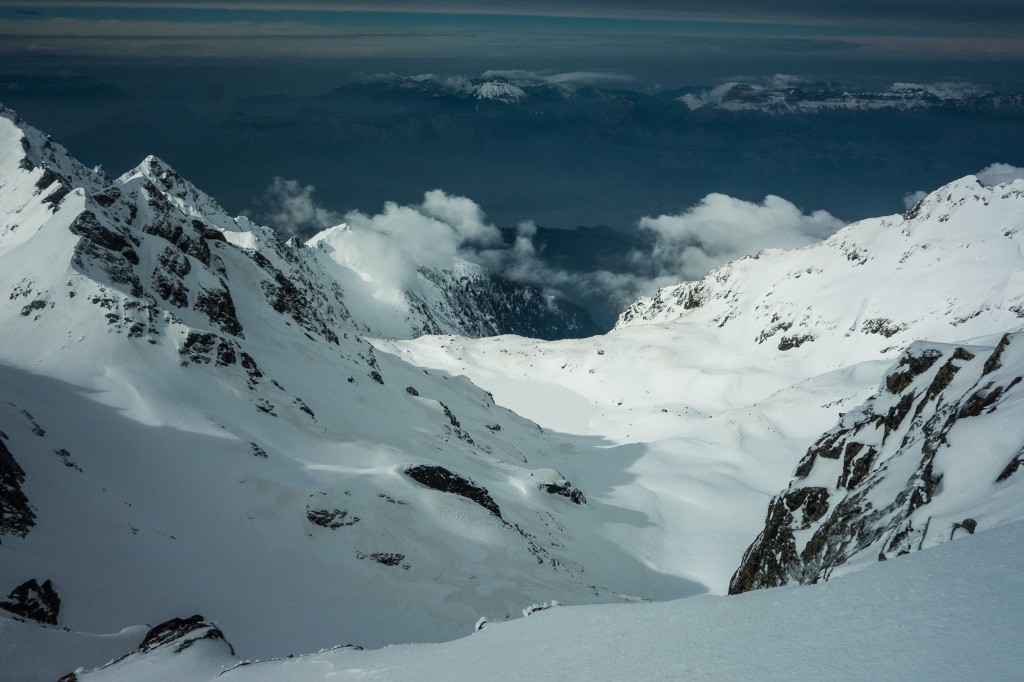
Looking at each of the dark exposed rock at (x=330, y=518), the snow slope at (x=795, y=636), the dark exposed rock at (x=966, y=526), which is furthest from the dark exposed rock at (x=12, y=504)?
the dark exposed rock at (x=966, y=526)

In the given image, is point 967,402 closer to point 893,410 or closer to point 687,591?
point 893,410

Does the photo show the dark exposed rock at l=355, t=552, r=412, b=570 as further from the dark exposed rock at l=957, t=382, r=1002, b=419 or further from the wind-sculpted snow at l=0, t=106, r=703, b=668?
the dark exposed rock at l=957, t=382, r=1002, b=419

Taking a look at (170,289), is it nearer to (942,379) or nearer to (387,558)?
(387,558)

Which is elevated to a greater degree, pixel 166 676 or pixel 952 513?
pixel 952 513

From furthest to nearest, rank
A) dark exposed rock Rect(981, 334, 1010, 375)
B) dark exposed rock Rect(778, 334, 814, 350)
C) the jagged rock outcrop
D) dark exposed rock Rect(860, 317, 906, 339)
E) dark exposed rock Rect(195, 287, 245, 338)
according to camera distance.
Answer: dark exposed rock Rect(778, 334, 814, 350) < dark exposed rock Rect(860, 317, 906, 339) < dark exposed rock Rect(195, 287, 245, 338) < dark exposed rock Rect(981, 334, 1010, 375) < the jagged rock outcrop

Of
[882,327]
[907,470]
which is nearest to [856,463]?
[907,470]

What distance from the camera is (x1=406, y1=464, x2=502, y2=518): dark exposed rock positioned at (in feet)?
151

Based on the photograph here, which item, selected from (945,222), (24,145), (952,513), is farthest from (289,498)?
(945,222)

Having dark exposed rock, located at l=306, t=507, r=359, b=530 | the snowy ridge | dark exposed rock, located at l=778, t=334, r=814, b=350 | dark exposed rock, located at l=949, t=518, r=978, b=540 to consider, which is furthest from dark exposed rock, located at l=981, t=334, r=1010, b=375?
dark exposed rock, located at l=778, t=334, r=814, b=350

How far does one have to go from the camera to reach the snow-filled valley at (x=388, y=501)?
35.8 feet

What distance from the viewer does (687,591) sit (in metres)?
49.3

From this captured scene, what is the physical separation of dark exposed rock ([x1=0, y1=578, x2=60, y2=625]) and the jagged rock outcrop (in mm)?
25203

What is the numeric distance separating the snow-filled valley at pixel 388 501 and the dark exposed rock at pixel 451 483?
0.23 metres

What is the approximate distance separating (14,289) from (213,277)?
1765 cm
